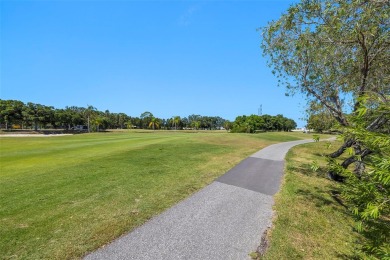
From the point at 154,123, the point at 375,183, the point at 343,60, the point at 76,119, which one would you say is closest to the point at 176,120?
the point at 154,123

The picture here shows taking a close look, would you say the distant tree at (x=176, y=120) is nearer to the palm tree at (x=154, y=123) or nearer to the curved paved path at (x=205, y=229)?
the palm tree at (x=154, y=123)

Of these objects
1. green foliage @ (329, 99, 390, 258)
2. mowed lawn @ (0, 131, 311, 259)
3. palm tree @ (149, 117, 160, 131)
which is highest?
palm tree @ (149, 117, 160, 131)

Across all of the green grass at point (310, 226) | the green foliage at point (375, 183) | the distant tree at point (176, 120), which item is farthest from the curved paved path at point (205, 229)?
the distant tree at point (176, 120)

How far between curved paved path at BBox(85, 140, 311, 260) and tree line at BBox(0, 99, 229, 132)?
94.0 m

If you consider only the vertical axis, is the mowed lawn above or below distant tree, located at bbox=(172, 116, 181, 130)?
below

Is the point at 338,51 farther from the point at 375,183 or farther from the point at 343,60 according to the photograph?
the point at 375,183

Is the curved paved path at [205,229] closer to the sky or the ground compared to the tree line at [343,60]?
closer to the ground

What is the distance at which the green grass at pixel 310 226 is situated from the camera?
18.1 ft

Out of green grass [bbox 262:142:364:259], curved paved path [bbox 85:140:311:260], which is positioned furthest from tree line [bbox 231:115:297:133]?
curved paved path [bbox 85:140:311:260]

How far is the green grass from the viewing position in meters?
5.53

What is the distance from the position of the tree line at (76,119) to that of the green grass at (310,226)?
313 feet

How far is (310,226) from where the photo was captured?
697cm

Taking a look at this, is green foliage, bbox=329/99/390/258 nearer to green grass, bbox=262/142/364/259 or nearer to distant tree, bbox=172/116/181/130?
green grass, bbox=262/142/364/259

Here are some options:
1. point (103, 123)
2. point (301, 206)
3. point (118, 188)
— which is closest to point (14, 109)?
point (103, 123)
